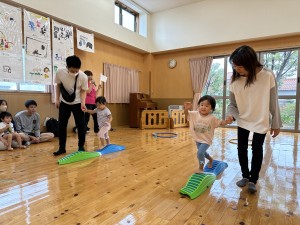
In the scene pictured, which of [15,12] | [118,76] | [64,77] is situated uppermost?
[15,12]

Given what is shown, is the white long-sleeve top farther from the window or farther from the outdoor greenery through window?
the window

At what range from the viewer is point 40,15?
3.81 m

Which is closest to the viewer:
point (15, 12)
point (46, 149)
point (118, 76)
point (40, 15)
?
point (46, 149)

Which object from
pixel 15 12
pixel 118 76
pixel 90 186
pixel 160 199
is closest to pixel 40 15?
pixel 15 12

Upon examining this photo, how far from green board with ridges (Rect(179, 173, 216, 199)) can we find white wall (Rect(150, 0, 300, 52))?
472 cm

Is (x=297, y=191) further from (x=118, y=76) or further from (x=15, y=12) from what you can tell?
(x=118, y=76)

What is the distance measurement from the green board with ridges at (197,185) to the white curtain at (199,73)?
446 centimetres

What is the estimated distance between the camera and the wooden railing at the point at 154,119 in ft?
18.4

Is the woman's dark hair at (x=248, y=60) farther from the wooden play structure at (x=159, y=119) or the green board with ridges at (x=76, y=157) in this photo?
the wooden play structure at (x=159, y=119)

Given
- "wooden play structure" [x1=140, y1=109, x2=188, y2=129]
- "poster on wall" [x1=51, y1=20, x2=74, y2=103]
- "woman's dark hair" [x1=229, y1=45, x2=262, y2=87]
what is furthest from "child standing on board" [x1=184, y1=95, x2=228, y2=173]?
"wooden play structure" [x1=140, y1=109, x2=188, y2=129]

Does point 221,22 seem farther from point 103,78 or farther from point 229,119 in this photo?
point 229,119

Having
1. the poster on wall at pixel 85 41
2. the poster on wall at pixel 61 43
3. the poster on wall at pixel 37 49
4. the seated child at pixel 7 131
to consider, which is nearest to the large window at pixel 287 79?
the poster on wall at pixel 85 41

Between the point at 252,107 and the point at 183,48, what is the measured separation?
505cm

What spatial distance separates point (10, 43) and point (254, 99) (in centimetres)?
366
